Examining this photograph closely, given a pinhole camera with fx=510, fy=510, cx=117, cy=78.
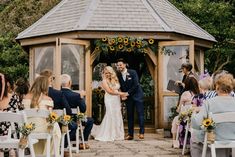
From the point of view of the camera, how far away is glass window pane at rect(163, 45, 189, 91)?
575 inches

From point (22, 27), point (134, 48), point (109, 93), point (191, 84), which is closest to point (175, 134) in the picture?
point (191, 84)

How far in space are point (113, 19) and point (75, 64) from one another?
1.85 m

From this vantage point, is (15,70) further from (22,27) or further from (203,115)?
(203,115)

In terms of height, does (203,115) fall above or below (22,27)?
below

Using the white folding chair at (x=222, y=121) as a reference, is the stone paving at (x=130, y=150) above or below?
below

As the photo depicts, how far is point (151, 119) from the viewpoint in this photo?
720 inches

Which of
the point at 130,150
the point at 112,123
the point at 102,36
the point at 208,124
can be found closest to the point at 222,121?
the point at 208,124

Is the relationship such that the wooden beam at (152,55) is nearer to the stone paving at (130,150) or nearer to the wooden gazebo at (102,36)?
the wooden gazebo at (102,36)

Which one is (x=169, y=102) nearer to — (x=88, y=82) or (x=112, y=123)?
(x=88, y=82)

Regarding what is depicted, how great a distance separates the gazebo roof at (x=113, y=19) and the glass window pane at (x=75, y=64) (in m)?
0.61

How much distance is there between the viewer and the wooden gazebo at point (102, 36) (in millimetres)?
14289

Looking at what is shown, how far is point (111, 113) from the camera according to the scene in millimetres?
12664

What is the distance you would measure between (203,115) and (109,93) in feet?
20.2

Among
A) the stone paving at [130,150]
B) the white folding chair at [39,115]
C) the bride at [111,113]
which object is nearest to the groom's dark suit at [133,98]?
the bride at [111,113]
